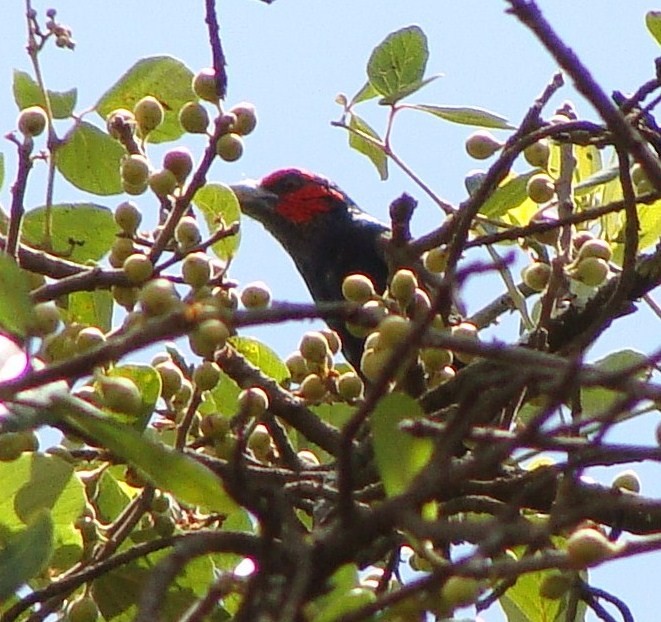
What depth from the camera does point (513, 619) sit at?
4.58ft

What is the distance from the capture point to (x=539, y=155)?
1.51m

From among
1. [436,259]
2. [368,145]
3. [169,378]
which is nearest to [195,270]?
[169,378]

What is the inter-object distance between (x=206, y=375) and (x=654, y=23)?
1.98 ft

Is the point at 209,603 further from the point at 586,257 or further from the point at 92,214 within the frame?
the point at 92,214

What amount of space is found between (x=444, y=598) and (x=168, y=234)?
0.65 meters

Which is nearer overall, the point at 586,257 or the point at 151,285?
the point at 151,285

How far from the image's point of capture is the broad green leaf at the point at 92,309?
1.51m

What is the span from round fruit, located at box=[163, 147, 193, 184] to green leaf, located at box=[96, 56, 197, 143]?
26 centimetres

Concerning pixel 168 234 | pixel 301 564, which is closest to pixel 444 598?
pixel 301 564

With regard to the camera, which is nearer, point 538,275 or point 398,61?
point 538,275

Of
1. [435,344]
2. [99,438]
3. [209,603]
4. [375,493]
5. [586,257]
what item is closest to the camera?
[209,603]

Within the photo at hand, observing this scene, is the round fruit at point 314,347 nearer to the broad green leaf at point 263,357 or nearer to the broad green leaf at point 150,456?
the broad green leaf at point 263,357

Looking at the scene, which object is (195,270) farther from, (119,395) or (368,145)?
(368,145)

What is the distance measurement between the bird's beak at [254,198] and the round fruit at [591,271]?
2785mm
